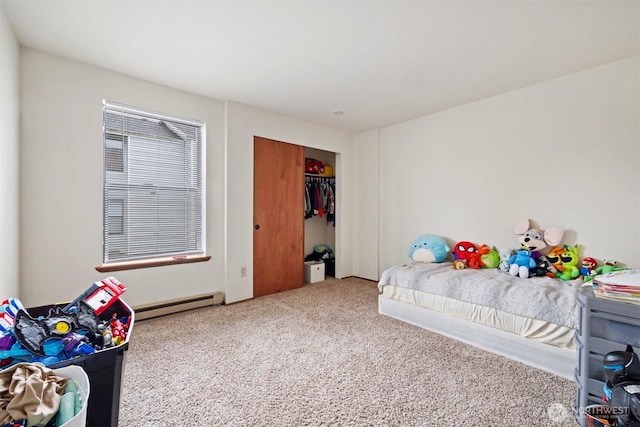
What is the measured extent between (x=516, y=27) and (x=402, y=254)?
293 cm

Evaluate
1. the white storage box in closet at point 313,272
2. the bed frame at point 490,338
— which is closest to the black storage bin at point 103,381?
the bed frame at point 490,338

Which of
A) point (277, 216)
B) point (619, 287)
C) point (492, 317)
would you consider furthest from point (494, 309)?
point (277, 216)

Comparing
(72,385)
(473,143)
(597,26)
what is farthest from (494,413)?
(473,143)

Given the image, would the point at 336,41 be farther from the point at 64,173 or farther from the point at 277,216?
the point at 64,173

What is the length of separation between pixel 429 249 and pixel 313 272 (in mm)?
1773

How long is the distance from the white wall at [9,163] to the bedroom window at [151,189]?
60cm

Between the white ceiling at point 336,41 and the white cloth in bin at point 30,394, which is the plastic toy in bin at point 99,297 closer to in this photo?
the white cloth in bin at point 30,394

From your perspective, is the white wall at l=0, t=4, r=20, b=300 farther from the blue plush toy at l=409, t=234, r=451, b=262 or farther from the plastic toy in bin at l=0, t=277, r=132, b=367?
the blue plush toy at l=409, t=234, r=451, b=262

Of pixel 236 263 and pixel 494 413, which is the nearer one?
pixel 494 413

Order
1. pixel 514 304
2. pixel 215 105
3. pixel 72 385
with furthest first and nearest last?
1. pixel 215 105
2. pixel 514 304
3. pixel 72 385

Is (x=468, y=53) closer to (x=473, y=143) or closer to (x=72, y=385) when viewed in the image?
Result: (x=473, y=143)

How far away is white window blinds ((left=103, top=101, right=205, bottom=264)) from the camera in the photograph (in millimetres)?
2846

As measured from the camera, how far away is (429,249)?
364 cm

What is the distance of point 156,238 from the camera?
3137mm
